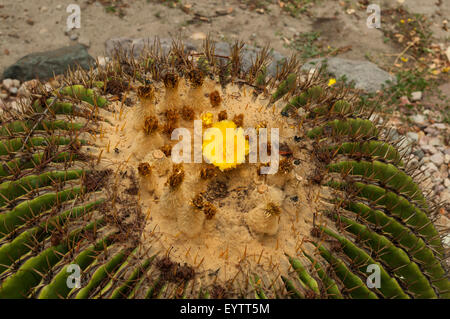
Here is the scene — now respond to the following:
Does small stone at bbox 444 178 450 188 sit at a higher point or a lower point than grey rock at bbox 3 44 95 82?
lower

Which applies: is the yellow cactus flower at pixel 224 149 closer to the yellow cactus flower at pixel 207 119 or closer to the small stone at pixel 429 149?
the yellow cactus flower at pixel 207 119

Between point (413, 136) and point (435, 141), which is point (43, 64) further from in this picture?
point (435, 141)

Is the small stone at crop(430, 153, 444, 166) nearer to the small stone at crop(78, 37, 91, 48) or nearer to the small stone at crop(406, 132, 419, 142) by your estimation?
the small stone at crop(406, 132, 419, 142)

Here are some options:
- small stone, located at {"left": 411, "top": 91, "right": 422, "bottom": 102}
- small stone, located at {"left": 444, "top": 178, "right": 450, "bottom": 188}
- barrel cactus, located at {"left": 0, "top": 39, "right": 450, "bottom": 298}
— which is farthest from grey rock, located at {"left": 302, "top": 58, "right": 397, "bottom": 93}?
barrel cactus, located at {"left": 0, "top": 39, "right": 450, "bottom": 298}

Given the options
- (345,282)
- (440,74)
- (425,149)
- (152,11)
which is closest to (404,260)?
(345,282)

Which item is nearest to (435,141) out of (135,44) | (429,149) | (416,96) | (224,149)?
(429,149)

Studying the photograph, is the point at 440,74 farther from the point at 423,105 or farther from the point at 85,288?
the point at 85,288
